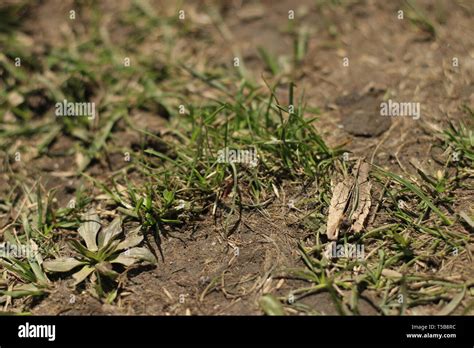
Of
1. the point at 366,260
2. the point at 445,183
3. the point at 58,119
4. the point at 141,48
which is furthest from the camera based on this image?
the point at 141,48

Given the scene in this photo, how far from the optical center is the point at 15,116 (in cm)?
354

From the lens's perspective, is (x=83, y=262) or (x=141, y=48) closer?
(x=83, y=262)

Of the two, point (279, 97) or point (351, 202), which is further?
point (279, 97)

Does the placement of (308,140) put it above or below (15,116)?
below

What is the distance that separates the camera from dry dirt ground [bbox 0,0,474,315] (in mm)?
2539

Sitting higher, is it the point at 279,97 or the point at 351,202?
the point at 279,97

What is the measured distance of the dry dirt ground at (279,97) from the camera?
254 cm

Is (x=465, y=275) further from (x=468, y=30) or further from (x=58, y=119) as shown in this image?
(x=58, y=119)

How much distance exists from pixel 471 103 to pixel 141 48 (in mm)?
2111

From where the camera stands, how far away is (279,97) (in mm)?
3484

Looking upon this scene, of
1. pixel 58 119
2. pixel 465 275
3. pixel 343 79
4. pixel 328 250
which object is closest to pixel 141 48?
pixel 58 119
